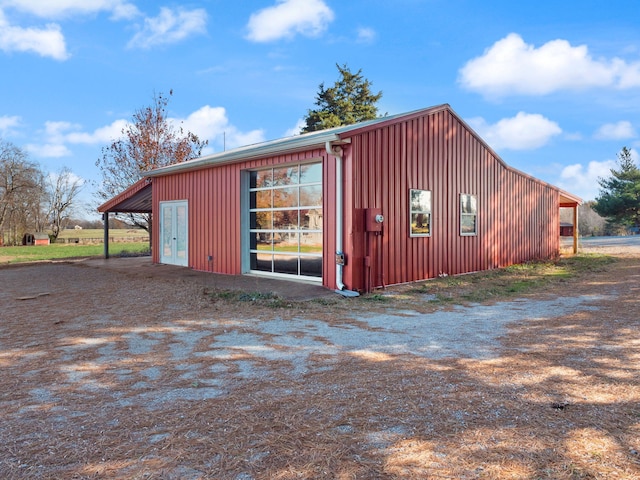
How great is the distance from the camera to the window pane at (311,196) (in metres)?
8.91

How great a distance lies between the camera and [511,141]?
2147 cm

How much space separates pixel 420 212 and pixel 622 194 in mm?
28599

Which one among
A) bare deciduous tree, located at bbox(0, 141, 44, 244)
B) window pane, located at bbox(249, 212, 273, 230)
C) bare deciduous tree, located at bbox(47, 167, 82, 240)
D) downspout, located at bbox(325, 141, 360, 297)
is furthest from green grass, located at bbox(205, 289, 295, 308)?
bare deciduous tree, located at bbox(47, 167, 82, 240)

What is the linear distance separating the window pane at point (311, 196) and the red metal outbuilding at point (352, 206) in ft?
0.07

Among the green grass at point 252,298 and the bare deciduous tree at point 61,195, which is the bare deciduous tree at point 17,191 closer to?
the bare deciduous tree at point 61,195

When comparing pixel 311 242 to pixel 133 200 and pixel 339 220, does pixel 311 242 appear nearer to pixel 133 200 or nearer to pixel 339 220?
pixel 339 220

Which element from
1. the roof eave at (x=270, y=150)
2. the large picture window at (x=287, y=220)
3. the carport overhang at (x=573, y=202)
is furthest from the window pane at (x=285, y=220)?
the carport overhang at (x=573, y=202)

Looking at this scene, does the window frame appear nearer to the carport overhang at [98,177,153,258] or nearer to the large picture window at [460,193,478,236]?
the large picture window at [460,193,478,236]

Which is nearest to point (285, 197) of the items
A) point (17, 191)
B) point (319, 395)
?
point (319, 395)

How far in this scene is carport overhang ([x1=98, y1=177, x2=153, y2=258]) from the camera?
14.5 meters

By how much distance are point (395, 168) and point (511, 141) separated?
1513 cm

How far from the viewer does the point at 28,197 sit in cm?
3028

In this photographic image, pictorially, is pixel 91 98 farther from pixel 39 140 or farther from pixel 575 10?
pixel 575 10

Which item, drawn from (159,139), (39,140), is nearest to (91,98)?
(159,139)
